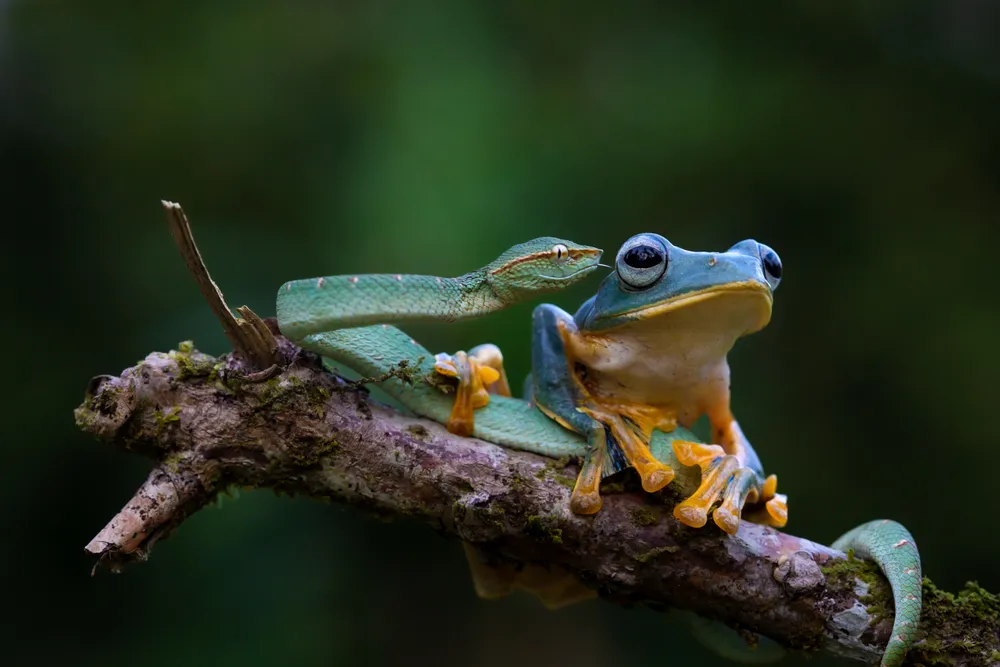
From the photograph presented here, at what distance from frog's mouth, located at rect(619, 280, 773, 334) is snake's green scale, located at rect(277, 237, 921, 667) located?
7.4 inches

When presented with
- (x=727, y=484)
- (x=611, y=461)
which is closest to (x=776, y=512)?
(x=727, y=484)

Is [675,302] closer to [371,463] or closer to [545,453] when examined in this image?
[545,453]

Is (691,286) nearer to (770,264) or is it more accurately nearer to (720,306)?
(720,306)

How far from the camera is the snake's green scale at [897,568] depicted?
1.94m

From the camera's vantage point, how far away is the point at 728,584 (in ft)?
6.64

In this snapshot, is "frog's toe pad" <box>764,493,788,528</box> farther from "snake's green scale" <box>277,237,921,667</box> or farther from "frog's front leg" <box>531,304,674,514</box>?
"frog's front leg" <box>531,304,674,514</box>

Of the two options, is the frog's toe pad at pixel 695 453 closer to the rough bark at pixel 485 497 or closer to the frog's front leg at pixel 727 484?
the frog's front leg at pixel 727 484

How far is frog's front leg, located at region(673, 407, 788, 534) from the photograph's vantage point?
198cm

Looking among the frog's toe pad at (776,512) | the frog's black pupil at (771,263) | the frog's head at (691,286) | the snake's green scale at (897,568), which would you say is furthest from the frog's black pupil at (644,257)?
the snake's green scale at (897,568)

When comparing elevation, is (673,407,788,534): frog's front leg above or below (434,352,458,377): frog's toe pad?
below

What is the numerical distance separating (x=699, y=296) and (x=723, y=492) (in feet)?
1.64

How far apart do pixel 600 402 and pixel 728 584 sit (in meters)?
0.55

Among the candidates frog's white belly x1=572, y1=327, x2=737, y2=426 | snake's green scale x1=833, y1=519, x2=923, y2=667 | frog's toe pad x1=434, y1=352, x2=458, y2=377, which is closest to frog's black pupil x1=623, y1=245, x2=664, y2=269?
frog's white belly x1=572, y1=327, x2=737, y2=426

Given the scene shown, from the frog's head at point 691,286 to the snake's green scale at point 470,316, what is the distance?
123 mm
